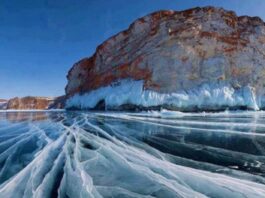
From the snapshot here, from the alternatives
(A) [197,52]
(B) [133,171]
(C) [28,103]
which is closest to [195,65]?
(A) [197,52]

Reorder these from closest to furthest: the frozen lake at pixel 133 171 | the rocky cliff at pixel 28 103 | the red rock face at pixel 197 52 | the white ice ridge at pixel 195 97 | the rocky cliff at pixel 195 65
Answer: the frozen lake at pixel 133 171, the white ice ridge at pixel 195 97, the rocky cliff at pixel 195 65, the red rock face at pixel 197 52, the rocky cliff at pixel 28 103

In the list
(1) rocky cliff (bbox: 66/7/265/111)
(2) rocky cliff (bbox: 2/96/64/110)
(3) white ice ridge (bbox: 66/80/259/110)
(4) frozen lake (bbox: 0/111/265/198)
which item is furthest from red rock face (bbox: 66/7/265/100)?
(2) rocky cliff (bbox: 2/96/64/110)

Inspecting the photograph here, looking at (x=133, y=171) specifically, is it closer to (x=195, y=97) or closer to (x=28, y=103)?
(x=195, y=97)

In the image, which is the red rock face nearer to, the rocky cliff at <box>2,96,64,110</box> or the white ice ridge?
the white ice ridge

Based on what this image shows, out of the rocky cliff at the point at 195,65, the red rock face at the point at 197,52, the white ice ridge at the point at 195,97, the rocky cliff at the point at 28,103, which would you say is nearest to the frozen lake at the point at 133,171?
the white ice ridge at the point at 195,97

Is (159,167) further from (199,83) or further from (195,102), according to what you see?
(199,83)

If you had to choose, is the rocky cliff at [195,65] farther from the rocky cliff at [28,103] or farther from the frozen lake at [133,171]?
the rocky cliff at [28,103]

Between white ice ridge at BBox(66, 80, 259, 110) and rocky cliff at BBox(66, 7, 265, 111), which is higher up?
rocky cliff at BBox(66, 7, 265, 111)

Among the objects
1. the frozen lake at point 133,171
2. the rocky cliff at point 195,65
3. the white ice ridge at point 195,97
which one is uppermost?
the rocky cliff at point 195,65
